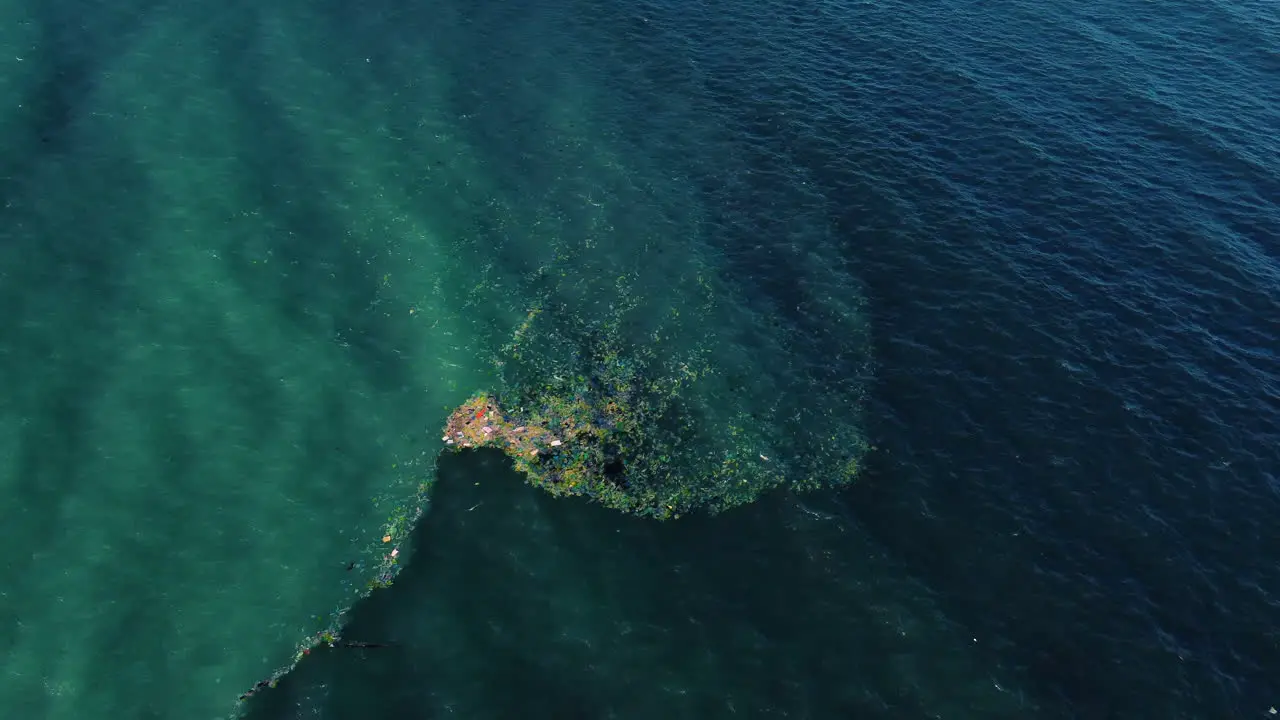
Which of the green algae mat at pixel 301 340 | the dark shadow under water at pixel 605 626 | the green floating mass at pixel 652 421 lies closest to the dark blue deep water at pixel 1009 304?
the dark shadow under water at pixel 605 626

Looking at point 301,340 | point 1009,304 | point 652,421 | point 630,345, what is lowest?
point 301,340

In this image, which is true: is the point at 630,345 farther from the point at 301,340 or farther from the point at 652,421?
the point at 301,340

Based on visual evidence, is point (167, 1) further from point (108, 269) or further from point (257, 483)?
point (257, 483)

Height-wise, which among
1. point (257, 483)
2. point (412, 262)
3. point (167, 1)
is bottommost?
point (257, 483)

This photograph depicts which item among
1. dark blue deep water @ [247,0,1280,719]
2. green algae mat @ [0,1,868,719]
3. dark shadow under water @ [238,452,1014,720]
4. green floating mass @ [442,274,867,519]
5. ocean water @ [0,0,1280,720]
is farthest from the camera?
green floating mass @ [442,274,867,519]

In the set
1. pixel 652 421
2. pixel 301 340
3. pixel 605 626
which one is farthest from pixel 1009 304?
pixel 301 340

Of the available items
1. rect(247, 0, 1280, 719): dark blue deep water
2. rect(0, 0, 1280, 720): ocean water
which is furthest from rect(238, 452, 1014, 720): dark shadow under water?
rect(247, 0, 1280, 719): dark blue deep water

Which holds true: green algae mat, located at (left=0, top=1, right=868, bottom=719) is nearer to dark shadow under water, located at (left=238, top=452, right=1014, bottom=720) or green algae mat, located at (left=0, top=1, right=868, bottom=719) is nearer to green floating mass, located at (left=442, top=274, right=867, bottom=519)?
→ green floating mass, located at (left=442, top=274, right=867, bottom=519)

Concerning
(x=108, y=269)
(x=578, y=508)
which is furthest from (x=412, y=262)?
(x=578, y=508)
